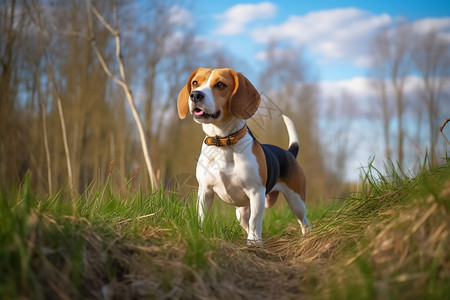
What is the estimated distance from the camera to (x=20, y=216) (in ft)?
6.37

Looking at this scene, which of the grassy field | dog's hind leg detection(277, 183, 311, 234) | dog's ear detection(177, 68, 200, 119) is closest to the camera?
the grassy field

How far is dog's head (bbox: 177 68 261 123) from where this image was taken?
292 cm

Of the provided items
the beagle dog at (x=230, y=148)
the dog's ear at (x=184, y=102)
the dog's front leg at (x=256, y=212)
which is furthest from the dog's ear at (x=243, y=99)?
the dog's front leg at (x=256, y=212)

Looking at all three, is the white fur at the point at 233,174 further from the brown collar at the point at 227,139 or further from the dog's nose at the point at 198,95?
the dog's nose at the point at 198,95

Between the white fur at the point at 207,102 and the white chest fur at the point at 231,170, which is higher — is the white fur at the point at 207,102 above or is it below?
above

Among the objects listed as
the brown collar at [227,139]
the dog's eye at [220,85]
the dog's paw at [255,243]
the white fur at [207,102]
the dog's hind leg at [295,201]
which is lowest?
the dog's paw at [255,243]

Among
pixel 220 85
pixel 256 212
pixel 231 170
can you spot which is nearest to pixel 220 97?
pixel 220 85

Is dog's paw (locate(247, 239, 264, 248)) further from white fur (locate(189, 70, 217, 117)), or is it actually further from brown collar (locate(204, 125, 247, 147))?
white fur (locate(189, 70, 217, 117))

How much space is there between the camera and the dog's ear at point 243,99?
3055mm

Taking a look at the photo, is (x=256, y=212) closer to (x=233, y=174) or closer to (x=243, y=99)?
(x=233, y=174)

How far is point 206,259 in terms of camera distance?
2078 millimetres

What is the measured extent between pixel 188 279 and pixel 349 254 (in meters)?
0.93

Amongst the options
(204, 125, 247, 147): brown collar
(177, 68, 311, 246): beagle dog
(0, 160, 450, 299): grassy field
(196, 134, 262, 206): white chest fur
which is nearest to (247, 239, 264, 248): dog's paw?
(177, 68, 311, 246): beagle dog

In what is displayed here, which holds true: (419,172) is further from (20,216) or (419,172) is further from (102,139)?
(102,139)
